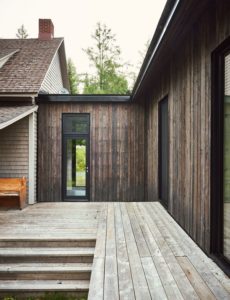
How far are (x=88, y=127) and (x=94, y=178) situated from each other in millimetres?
1430

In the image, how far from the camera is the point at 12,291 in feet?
11.5

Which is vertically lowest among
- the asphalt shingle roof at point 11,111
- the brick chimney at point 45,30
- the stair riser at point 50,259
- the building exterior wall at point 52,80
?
the stair riser at point 50,259

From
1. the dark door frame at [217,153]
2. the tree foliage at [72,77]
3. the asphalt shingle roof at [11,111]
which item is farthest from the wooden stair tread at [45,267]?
the tree foliage at [72,77]

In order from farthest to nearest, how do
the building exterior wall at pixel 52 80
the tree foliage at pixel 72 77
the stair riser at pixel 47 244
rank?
the tree foliage at pixel 72 77
the building exterior wall at pixel 52 80
the stair riser at pixel 47 244

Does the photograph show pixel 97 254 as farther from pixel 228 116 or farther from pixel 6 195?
pixel 6 195

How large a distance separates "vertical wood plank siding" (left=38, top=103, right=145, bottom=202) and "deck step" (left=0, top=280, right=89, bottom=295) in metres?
4.31

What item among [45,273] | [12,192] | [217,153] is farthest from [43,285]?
[12,192]

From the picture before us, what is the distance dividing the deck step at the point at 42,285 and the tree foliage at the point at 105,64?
1377cm

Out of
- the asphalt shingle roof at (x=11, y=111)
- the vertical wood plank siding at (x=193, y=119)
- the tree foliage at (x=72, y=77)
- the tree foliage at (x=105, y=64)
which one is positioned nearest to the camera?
the vertical wood plank siding at (x=193, y=119)

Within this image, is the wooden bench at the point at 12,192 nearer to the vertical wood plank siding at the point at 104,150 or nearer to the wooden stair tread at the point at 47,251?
the vertical wood plank siding at the point at 104,150

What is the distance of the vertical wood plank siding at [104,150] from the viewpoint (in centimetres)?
786

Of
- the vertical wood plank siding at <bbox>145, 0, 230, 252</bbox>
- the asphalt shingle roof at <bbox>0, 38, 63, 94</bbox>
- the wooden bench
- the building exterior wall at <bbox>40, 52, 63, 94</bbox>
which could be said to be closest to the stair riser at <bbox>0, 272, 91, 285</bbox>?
the vertical wood plank siding at <bbox>145, 0, 230, 252</bbox>

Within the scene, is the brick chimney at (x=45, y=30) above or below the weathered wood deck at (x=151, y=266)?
above

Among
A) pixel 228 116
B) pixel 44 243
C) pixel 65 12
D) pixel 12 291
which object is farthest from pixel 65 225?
pixel 65 12
